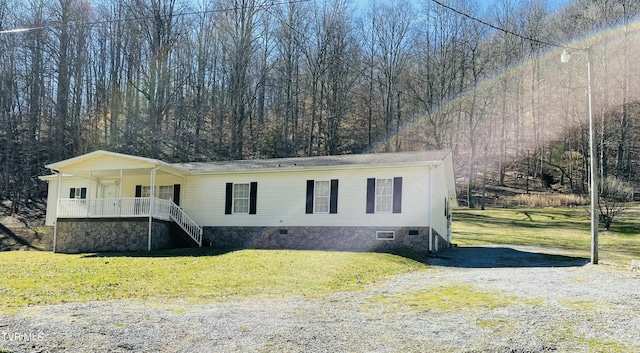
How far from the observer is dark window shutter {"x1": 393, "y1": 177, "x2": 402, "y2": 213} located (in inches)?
660

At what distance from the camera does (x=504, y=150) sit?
3800 centimetres

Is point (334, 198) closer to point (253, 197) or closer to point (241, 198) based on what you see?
point (253, 197)

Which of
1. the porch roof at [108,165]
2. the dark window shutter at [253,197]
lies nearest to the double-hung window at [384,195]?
the dark window shutter at [253,197]

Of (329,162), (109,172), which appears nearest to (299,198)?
(329,162)

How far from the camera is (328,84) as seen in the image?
36.8 meters

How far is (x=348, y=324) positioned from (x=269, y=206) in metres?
12.1

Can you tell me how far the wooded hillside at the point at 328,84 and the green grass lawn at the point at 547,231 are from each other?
495 centimetres

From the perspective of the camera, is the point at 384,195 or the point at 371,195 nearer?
the point at 384,195

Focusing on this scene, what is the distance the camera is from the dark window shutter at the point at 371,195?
17172 mm

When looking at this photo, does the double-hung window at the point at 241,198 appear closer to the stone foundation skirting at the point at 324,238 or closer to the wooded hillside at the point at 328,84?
the stone foundation skirting at the point at 324,238

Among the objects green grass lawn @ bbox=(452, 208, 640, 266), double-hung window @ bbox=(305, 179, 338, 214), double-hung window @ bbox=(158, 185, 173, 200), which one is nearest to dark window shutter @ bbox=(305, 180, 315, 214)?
double-hung window @ bbox=(305, 179, 338, 214)

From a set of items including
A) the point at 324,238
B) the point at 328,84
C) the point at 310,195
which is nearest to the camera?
the point at 324,238

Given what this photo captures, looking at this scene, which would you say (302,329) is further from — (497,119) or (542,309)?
(497,119)

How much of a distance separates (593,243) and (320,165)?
884 cm
